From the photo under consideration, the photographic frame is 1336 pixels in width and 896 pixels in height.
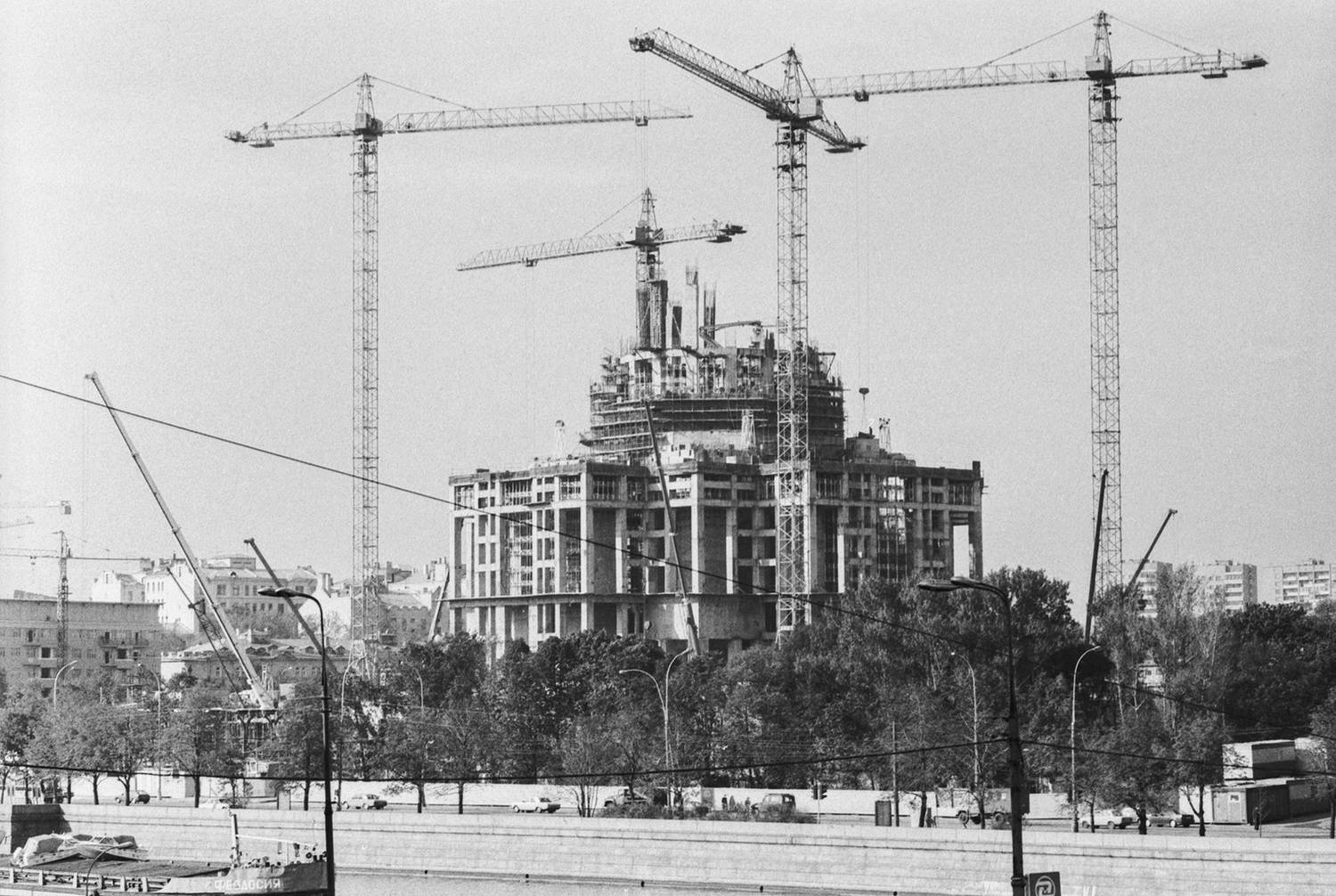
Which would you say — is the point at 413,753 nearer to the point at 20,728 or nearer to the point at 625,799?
the point at 625,799

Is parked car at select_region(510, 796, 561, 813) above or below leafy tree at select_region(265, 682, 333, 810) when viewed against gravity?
below

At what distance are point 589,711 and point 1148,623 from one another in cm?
4454

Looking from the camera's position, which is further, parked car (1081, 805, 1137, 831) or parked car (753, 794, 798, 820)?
parked car (753, 794, 798, 820)

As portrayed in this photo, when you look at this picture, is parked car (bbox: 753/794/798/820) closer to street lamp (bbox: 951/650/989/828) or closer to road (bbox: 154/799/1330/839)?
road (bbox: 154/799/1330/839)

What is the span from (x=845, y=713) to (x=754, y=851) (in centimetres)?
3854

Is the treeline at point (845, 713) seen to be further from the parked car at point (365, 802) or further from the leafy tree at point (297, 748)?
the parked car at point (365, 802)

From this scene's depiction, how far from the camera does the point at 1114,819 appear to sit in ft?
355

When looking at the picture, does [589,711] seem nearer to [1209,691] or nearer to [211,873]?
[1209,691]

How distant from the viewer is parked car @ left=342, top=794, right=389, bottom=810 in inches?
5182

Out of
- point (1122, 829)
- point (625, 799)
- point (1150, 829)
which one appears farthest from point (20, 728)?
point (1150, 829)

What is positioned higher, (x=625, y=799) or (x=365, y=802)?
(x=625, y=799)

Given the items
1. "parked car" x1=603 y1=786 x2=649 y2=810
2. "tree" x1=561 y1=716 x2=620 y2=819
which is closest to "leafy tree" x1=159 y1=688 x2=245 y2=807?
"tree" x1=561 y1=716 x2=620 y2=819

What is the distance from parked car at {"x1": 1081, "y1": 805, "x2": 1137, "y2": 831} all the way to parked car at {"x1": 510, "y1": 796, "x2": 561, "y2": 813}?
31.6 metres

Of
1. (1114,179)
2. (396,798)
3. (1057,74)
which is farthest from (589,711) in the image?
(1057,74)
